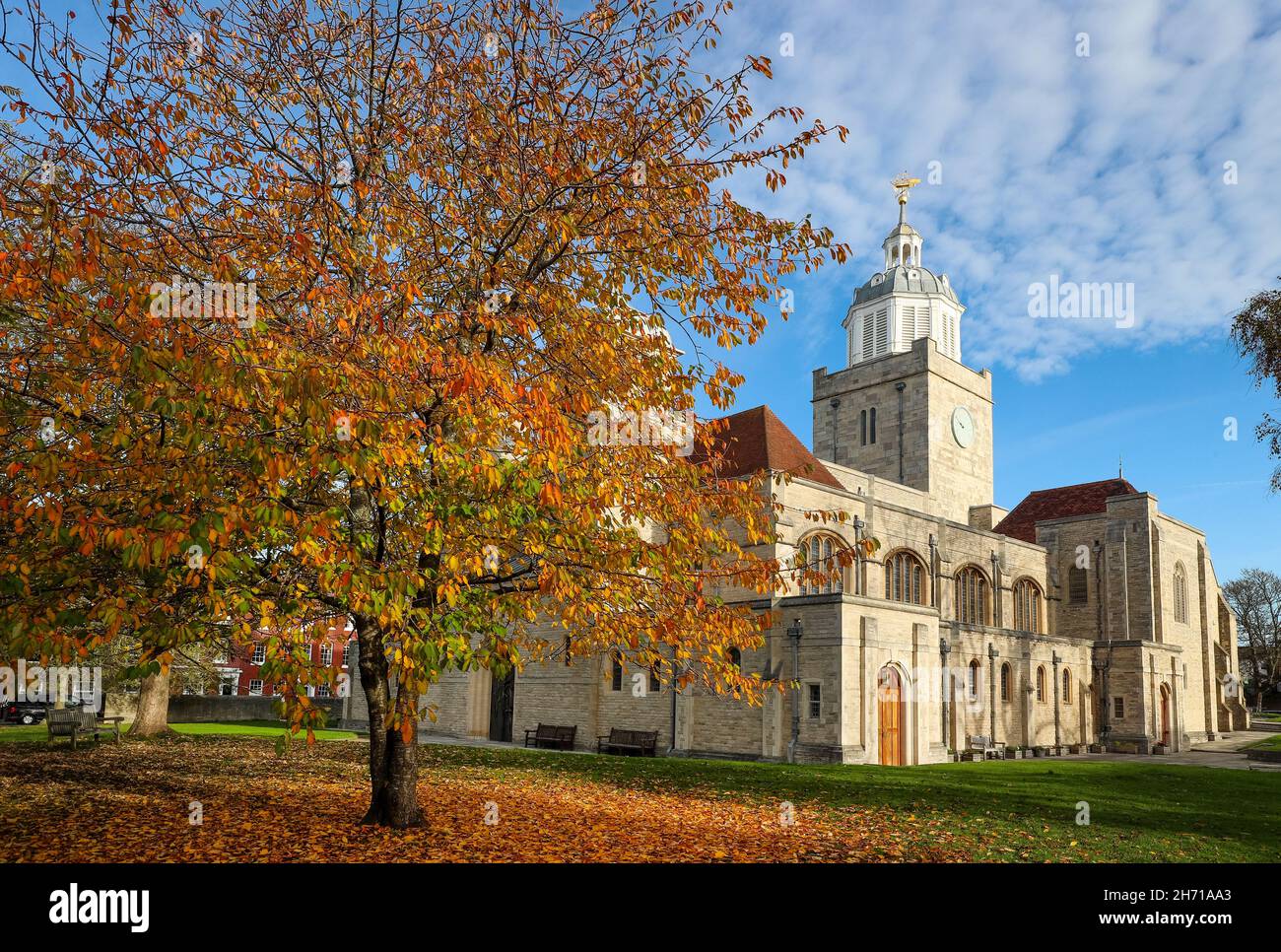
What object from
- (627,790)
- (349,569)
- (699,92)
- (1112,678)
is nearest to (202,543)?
(349,569)

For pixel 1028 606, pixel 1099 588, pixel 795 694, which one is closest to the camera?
pixel 795 694

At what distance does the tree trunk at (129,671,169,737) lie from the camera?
1069 inches

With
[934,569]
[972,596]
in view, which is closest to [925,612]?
[934,569]

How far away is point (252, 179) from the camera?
983cm

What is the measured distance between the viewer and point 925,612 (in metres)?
28.2

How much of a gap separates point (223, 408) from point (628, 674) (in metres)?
24.3

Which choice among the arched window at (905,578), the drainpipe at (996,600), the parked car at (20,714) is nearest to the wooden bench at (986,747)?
the arched window at (905,578)

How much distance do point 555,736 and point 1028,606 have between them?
24.5 m

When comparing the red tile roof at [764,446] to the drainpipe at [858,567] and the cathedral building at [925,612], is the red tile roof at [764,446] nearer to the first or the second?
the cathedral building at [925,612]

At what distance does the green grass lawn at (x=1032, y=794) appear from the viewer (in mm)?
11406

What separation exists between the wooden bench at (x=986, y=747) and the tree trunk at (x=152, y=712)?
85.0ft

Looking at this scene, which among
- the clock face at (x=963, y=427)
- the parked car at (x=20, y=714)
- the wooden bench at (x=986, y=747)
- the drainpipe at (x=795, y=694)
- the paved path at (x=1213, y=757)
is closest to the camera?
the drainpipe at (x=795, y=694)

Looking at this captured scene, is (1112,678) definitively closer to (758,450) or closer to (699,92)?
(758,450)

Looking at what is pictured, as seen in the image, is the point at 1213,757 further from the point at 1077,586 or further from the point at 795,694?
the point at 795,694
